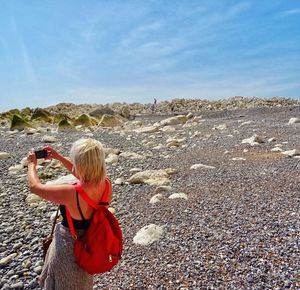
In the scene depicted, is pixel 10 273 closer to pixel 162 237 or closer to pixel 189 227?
pixel 162 237

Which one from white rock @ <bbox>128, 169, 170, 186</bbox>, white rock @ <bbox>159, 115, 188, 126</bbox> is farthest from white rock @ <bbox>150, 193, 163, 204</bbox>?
white rock @ <bbox>159, 115, 188, 126</bbox>

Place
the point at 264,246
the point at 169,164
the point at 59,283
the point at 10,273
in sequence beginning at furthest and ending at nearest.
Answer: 1. the point at 169,164
2. the point at 10,273
3. the point at 264,246
4. the point at 59,283

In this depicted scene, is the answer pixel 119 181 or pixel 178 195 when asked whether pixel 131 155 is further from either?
pixel 178 195

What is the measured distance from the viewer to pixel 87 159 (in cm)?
313

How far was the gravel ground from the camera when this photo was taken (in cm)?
454

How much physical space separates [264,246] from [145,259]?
155 centimetres

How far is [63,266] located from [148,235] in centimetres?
254

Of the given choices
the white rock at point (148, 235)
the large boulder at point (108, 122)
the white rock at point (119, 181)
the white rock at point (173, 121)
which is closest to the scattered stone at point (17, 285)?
the white rock at point (148, 235)

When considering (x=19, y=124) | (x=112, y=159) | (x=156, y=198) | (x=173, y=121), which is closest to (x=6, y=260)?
(x=156, y=198)

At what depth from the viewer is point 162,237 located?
5699mm

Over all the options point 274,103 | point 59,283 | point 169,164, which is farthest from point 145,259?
point 274,103

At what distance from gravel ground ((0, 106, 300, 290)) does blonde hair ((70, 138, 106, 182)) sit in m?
1.99

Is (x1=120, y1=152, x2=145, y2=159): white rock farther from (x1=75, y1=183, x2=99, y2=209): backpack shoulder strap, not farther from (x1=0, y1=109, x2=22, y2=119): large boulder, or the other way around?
(x1=0, y1=109, x2=22, y2=119): large boulder

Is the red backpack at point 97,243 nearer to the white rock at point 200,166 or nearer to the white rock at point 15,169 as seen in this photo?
the white rock at point 200,166
